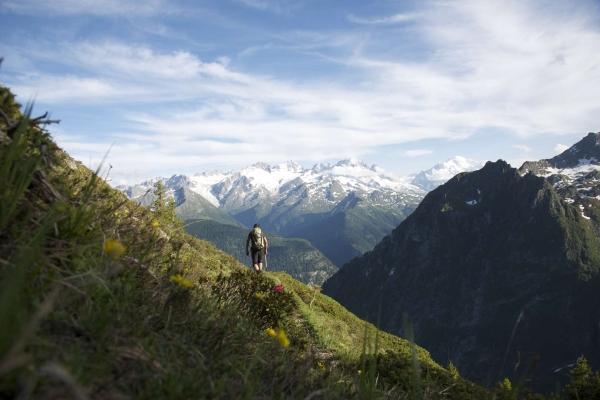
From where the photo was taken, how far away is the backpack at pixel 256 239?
62.0ft

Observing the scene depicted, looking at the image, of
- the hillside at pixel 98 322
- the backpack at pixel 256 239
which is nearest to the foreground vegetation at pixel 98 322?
the hillside at pixel 98 322

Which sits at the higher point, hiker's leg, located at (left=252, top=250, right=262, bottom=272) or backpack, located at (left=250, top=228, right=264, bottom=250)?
backpack, located at (left=250, top=228, right=264, bottom=250)

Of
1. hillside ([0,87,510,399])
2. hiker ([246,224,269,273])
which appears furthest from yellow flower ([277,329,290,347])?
hiker ([246,224,269,273])

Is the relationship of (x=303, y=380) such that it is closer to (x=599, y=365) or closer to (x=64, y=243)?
(x=64, y=243)

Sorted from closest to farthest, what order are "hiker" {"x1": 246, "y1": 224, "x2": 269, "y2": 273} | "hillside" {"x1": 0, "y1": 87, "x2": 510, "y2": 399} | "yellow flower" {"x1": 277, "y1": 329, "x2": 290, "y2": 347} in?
1. "hillside" {"x1": 0, "y1": 87, "x2": 510, "y2": 399}
2. "yellow flower" {"x1": 277, "y1": 329, "x2": 290, "y2": 347}
3. "hiker" {"x1": 246, "y1": 224, "x2": 269, "y2": 273}

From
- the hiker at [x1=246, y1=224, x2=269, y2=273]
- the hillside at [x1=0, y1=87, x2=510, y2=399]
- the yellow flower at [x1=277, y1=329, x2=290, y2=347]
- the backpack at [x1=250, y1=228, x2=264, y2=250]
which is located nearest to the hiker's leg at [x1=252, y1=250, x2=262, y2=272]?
the hiker at [x1=246, y1=224, x2=269, y2=273]

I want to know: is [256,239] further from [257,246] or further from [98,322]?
[98,322]

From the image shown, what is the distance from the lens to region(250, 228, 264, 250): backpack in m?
18.9

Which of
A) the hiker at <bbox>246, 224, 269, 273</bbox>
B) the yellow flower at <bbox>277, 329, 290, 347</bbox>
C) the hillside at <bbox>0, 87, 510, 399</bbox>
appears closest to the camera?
the hillside at <bbox>0, 87, 510, 399</bbox>

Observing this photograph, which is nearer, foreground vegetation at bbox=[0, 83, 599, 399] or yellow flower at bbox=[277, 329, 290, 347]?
foreground vegetation at bbox=[0, 83, 599, 399]

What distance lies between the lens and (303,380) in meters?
3.27

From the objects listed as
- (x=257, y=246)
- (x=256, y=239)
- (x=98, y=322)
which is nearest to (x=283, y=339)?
(x=98, y=322)

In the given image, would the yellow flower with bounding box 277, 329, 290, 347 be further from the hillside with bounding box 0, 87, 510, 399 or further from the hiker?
the hiker

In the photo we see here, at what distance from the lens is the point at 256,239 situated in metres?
19.1
